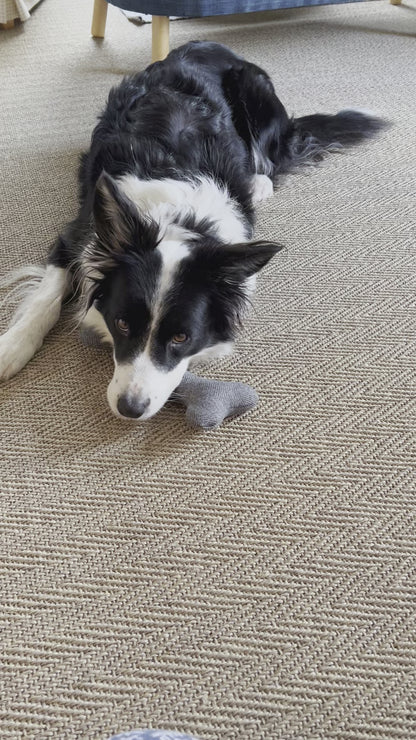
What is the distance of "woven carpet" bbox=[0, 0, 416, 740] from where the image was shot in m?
1.35

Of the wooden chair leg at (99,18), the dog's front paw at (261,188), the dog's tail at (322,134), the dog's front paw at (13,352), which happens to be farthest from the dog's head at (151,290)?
the wooden chair leg at (99,18)

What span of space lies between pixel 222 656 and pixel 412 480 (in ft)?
2.11

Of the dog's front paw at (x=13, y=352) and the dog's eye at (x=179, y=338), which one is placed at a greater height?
the dog's eye at (x=179, y=338)

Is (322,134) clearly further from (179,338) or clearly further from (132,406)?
(132,406)

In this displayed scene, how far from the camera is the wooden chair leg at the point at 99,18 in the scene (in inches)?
156

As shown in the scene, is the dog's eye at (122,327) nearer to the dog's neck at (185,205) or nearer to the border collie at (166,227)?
the border collie at (166,227)

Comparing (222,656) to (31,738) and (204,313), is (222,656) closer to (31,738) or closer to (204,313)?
(31,738)

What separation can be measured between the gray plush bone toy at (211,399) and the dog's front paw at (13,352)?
16.9 inches

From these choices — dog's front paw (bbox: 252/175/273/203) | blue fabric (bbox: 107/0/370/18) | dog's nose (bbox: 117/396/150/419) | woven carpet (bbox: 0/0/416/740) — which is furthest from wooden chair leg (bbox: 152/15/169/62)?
dog's nose (bbox: 117/396/150/419)

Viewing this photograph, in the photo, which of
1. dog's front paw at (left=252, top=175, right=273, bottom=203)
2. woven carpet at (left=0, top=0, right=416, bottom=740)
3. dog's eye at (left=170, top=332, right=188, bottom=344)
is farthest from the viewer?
dog's front paw at (left=252, top=175, right=273, bottom=203)

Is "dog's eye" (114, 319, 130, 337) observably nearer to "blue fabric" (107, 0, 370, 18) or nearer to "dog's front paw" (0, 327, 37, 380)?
"dog's front paw" (0, 327, 37, 380)

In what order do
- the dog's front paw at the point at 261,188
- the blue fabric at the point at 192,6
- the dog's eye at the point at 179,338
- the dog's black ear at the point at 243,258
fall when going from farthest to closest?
the blue fabric at the point at 192,6 < the dog's front paw at the point at 261,188 < the dog's eye at the point at 179,338 < the dog's black ear at the point at 243,258

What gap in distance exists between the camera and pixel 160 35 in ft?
11.5

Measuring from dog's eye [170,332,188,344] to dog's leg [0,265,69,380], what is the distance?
19.1 inches
